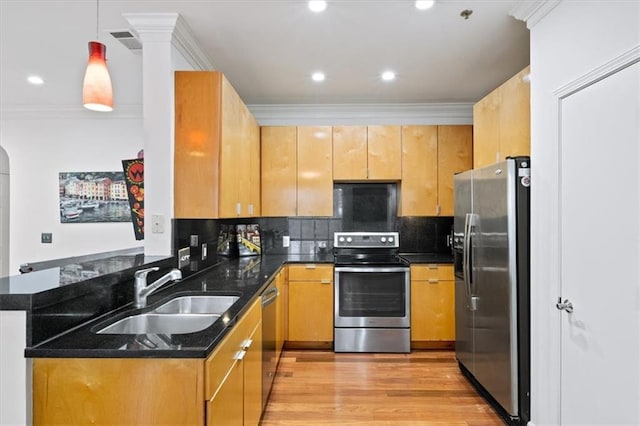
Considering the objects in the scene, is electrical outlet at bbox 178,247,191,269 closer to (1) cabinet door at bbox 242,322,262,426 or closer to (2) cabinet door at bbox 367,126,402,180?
(1) cabinet door at bbox 242,322,262,426

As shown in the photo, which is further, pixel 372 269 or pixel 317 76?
pixel 372 269

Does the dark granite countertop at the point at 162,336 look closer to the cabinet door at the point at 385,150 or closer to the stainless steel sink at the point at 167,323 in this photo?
the stainless steel sink at the point at 167,323

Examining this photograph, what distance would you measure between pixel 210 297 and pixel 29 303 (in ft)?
3.17

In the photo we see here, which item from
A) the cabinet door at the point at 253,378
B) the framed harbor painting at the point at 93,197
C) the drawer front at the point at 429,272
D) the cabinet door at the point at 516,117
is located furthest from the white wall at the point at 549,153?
the framed harbor painting at the point at 93,197

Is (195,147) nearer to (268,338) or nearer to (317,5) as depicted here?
(317,5)

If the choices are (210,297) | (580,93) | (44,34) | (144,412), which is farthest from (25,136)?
(580,93)

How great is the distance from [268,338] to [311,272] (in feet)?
3.75

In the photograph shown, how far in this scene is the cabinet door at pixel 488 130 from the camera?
271 cm

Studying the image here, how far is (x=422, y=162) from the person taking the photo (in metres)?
3.94

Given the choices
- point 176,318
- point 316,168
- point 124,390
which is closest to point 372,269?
point 316,168

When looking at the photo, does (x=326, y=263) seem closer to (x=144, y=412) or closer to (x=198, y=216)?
(x=198, y=216)

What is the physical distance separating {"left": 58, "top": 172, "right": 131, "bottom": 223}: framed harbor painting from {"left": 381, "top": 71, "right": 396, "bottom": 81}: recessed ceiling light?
3.24 metres

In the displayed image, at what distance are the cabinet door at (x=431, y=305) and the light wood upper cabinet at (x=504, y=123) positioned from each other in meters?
1.17

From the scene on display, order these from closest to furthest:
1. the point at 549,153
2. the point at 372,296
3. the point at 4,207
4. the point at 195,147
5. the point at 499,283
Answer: the point at 549,153 < the point at 499,283 < the point at 195,147 < the point at 372,296 < the point at 4,207
